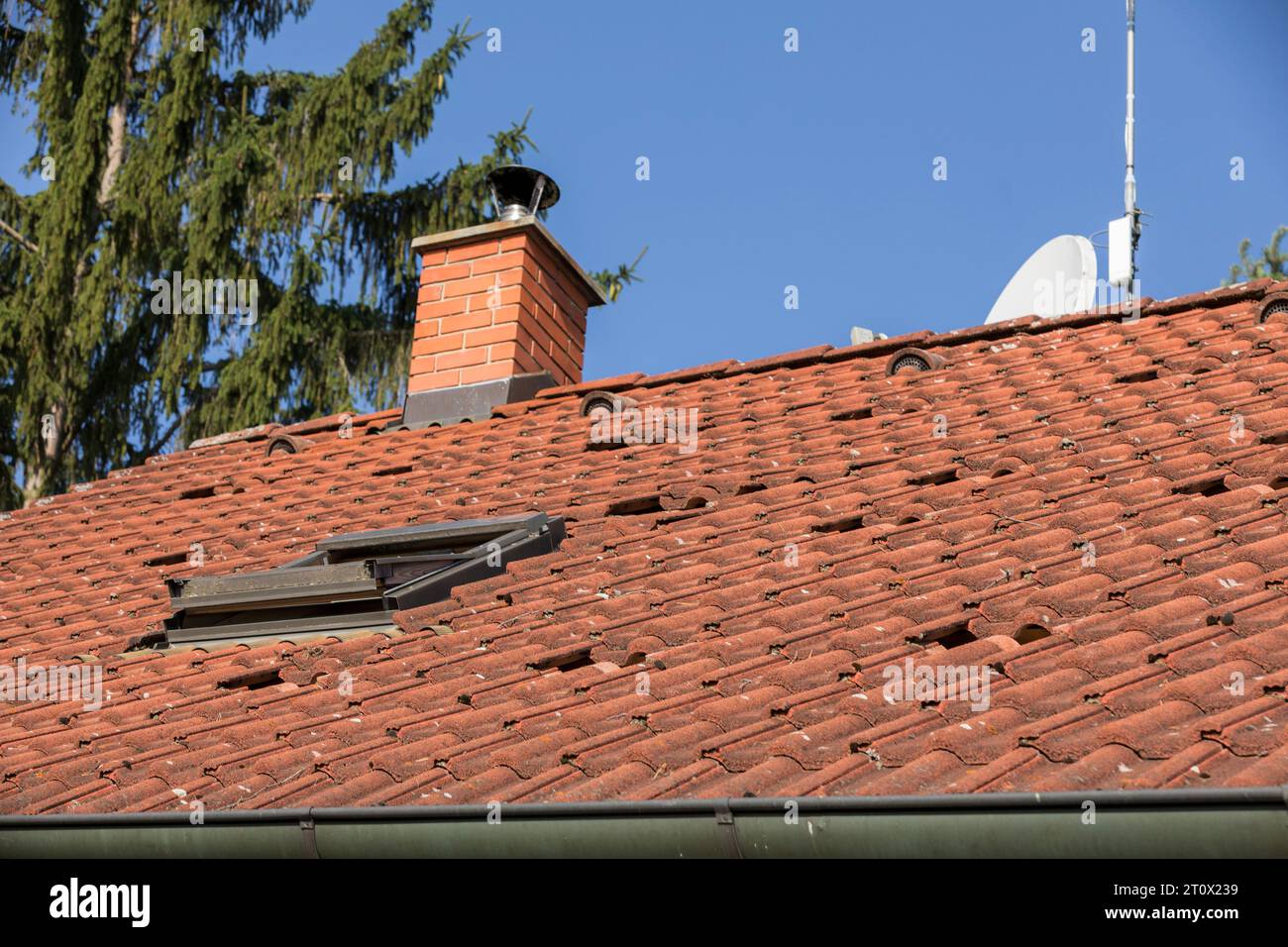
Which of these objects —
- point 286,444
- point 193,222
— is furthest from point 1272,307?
point 193,222

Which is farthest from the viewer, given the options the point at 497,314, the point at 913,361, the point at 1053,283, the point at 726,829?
the point at 497,314

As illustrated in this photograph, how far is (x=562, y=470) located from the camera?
7359 mm

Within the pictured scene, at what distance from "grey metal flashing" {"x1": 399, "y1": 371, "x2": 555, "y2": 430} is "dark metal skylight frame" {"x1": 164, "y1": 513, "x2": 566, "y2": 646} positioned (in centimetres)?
264

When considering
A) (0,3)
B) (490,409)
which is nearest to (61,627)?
(490,409)

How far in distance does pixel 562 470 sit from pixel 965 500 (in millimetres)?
2484

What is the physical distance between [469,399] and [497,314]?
2.21ft

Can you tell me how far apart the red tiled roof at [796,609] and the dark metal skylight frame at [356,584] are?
0.33 ft

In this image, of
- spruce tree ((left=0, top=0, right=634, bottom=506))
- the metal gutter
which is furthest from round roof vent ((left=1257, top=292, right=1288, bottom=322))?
spruce tree ((left=0, top=0, right=634, bottom=506))

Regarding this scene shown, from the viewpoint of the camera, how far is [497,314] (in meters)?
9.58

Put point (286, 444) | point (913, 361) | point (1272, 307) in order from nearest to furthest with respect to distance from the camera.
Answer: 1. point (1272, 307)
2. point (913, 361)
3. point (286, 444)

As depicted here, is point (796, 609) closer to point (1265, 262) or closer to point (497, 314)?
point (497, 314)

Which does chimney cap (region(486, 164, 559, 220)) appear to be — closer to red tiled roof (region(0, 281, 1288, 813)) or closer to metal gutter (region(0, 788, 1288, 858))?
red tiled roof (region(0, 281, 1288, 813))
